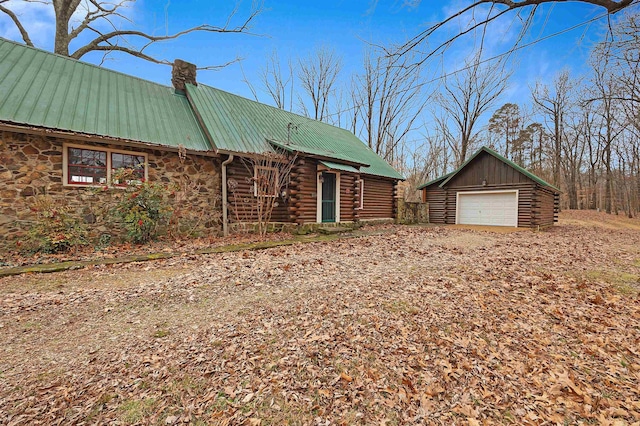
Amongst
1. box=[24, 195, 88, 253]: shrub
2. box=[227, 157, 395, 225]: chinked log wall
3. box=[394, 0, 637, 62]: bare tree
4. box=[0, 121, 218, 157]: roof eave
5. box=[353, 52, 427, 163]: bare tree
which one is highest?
box=[353, 52, 427, 163]: bare tree

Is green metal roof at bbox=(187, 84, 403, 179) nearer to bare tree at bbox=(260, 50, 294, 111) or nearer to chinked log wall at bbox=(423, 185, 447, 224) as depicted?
chinked log wall at bbox=(423, 185, 447, 224)

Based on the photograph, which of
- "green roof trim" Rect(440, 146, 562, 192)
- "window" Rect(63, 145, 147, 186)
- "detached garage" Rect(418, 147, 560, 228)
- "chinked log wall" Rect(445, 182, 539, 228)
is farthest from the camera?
"detached garage" Rect(418, 147, 560, 228)

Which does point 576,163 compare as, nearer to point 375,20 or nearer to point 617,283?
point 617,283

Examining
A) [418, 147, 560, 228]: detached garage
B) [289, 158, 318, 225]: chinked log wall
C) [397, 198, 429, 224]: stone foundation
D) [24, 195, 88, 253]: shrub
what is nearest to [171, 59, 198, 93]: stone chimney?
[289, 158, 318, 225]: chinked log wall

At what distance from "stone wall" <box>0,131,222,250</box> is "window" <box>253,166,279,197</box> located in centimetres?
161

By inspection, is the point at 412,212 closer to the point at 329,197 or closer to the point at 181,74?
the point at 329,197

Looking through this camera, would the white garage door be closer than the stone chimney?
No

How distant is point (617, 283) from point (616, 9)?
4.37 metres

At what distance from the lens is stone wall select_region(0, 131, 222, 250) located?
637 cm

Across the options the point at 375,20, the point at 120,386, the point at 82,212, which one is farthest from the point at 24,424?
the point at 82,212

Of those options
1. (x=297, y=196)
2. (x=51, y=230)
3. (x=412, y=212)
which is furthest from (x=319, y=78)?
(x=51, y=230)

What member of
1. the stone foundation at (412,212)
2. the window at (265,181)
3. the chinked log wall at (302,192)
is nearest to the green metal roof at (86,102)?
the window at (265,181)

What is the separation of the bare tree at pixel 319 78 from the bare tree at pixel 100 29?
10.0 m

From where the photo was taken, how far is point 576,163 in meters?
28.9
